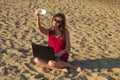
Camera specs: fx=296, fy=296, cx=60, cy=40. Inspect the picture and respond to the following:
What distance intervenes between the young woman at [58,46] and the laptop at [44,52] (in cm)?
9

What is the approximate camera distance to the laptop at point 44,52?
5324 millimetres

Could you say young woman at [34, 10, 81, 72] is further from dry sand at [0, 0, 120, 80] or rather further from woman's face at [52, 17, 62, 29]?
dry sand at [0, 0, 120, 80]

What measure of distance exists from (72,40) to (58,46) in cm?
237

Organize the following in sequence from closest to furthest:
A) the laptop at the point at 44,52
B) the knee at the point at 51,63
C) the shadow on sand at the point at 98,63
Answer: the laptop at the point at 44,52 < the knee at the point at 51,63 < the shadow on sand at the point at 98,63

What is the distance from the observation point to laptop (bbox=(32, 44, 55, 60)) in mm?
5324

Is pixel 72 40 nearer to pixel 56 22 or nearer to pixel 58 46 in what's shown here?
pixel 58 46

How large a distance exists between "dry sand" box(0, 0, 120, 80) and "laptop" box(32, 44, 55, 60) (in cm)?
27

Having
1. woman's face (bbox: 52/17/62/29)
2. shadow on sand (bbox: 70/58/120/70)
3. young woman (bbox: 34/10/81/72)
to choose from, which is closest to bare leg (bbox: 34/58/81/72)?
young woman (bbox: 34/10/81/72)

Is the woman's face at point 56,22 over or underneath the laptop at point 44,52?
over

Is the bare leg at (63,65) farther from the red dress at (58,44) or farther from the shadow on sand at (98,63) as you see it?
the shadow on sand at (98,63)

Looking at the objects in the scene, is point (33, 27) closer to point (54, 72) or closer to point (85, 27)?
point (85, 27)

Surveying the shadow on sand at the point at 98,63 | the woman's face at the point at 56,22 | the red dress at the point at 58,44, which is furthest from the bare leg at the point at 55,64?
the woman's face at the point at 56,22

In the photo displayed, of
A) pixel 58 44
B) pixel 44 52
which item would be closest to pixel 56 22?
pixel 58 44

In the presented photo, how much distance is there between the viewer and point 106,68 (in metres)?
6.09
